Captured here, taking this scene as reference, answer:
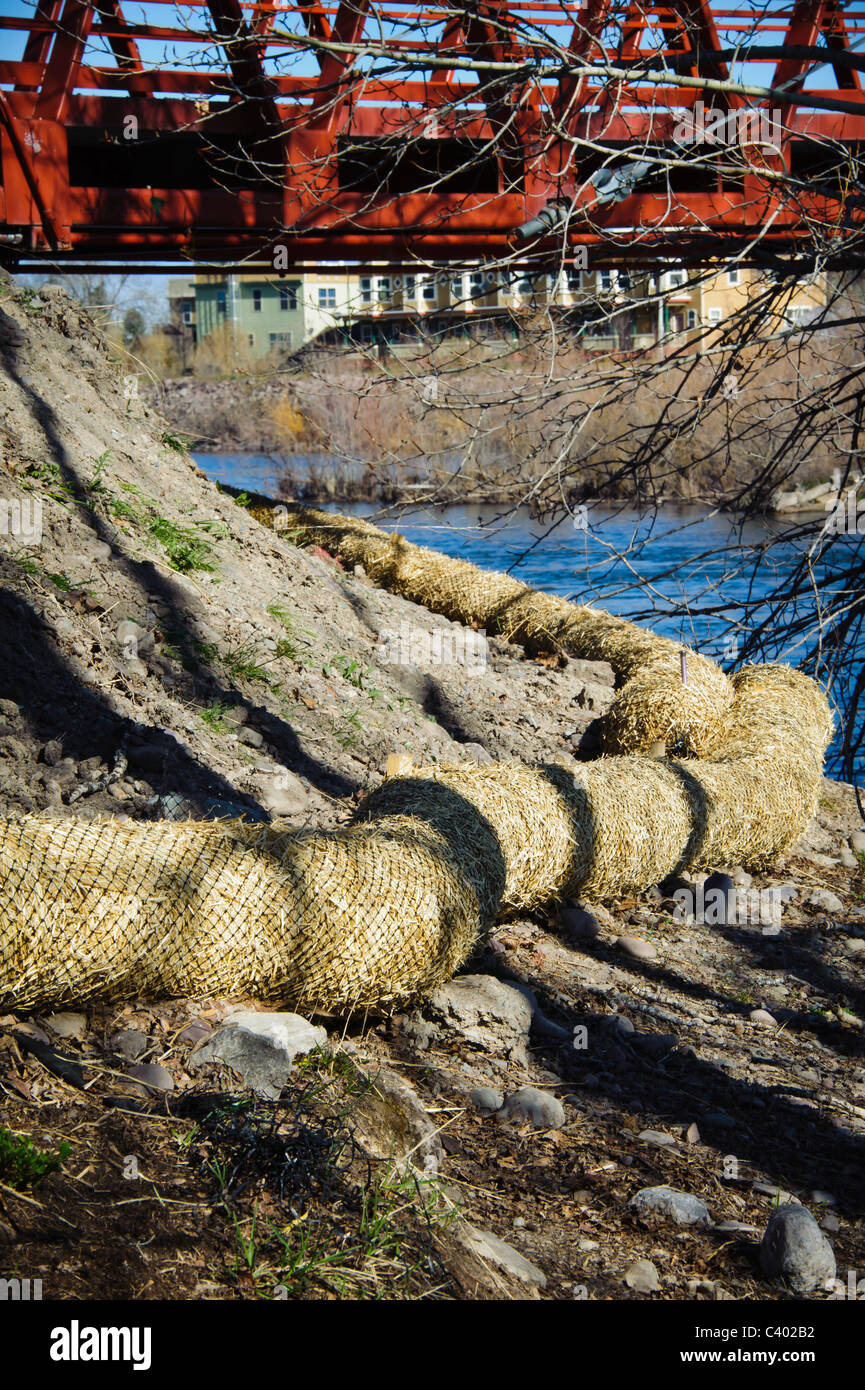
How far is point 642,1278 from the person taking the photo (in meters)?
2.77

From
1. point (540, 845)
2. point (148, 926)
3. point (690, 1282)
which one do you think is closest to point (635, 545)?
point (540, 845)

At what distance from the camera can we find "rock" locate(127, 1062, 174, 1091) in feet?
10.2

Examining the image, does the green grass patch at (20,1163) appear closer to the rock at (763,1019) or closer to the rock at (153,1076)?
the rock at (153,1076)

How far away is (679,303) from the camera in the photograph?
5578 mm

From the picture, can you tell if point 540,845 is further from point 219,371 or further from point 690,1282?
point 219,371

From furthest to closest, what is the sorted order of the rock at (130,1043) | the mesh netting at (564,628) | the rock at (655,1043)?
the mesh netting at (564,628), the rock at (655,1043), the rock at (130,1043)

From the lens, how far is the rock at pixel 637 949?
16.8 feet

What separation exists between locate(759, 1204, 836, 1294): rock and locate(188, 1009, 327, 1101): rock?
1.44 meters

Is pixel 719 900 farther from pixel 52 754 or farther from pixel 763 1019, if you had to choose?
pixel 52 754

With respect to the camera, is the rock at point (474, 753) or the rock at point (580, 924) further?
the rock at point (474, 753)

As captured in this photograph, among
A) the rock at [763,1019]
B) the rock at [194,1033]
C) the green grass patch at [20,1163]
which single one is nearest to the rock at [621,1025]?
the rock at [763,1019]

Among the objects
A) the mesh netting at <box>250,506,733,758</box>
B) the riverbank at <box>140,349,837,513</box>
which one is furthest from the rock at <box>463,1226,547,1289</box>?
the mesh netting at <box>250,506,733,758</box>

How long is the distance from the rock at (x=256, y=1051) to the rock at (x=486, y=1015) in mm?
831

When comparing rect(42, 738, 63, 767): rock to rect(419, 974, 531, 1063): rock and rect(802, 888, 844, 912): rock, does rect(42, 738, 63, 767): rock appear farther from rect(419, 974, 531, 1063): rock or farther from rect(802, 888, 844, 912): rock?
rect(802, 888, 844, 912): rock
